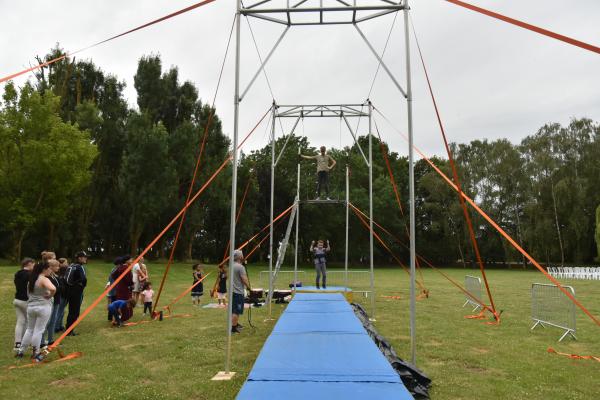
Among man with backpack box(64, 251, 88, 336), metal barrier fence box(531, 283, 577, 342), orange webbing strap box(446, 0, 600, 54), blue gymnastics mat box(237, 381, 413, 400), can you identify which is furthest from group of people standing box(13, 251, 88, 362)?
metal barrier fence box(531, 283, 577, 342)

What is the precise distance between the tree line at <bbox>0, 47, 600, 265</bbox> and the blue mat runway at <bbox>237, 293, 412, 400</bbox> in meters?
13.6

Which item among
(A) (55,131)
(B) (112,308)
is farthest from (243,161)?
(B) (112,308)

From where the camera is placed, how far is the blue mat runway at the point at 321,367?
3.94m

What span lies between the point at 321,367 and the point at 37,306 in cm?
463

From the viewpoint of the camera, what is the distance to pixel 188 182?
34.0 metres

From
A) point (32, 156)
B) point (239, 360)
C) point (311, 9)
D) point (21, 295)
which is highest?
point (32, 156)

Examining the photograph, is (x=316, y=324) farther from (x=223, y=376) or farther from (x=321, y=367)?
(x=321, y=367)

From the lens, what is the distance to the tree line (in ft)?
78.9

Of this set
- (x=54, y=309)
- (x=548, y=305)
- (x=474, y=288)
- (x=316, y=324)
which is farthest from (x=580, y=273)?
(x=54, y=309)

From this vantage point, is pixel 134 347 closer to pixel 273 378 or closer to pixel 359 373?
pixel 273 378

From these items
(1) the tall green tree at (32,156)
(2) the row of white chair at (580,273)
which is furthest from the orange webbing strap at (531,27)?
(2) the row of white chair at (580,273)

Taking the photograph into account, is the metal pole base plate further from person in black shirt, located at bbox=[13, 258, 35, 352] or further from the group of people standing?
person in black shirt, located at bbox=[13, 258, 35, 352]

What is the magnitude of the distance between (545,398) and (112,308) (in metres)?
8.39

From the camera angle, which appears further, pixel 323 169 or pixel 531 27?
pixel 323 169
